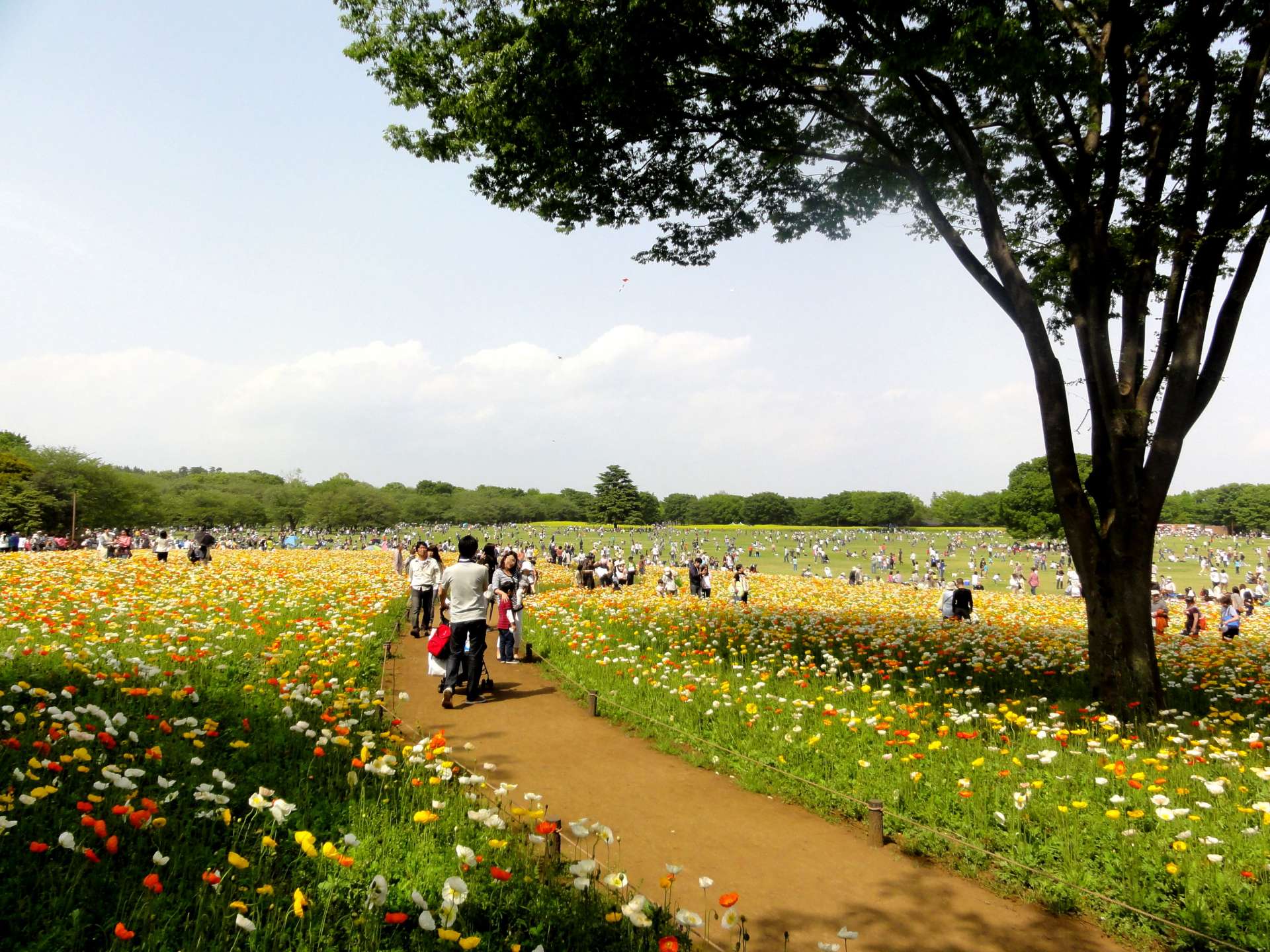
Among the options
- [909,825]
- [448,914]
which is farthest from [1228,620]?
[448,914]

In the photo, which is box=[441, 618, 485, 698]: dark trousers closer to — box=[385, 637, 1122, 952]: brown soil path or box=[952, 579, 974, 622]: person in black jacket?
box=[385, 637, 1122, 952]: brown soil path

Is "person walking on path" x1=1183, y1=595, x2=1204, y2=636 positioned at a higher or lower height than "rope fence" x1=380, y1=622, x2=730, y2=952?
lower

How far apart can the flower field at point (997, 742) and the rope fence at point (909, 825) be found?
0.04 meters

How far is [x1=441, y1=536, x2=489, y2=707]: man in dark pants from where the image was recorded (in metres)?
8.94

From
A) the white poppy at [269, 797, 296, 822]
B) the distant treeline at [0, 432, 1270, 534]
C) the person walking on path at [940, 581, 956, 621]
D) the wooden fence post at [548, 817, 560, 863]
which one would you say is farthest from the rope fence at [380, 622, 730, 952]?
the distant treeline at [0, 432, 1270, 534]

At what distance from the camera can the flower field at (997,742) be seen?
15.2 feet

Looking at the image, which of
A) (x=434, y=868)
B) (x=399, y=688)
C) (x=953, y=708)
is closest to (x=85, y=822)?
(x=434, y=868)

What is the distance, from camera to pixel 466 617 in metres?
8.97

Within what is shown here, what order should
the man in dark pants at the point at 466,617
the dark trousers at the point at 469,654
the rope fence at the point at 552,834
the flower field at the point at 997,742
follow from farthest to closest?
1. the dark trousers at the point at 469,654
2. the man in dark pants at the point at 466,617
3. the flower field at the point at 997,742
4. the rope fence at the point at 552,834

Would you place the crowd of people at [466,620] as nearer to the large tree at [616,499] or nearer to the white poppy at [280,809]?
the white poppy at [280,809]

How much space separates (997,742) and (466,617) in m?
6.23

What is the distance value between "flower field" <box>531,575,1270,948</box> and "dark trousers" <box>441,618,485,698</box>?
5.78 feet

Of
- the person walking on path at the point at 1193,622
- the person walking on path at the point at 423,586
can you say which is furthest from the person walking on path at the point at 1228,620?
the person walking on path at the point at 423,586

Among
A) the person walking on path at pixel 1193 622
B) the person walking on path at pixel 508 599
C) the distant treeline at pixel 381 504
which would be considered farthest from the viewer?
the distant treeline at pixel 381 504
